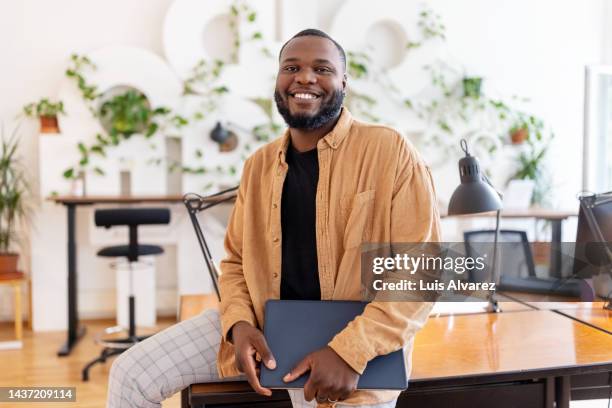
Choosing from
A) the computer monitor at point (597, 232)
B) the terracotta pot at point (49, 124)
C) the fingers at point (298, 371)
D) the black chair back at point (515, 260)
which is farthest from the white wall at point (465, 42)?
the fingers at point (298, 371)

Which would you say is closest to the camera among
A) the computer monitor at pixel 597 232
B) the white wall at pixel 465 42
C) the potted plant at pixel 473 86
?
the computer monitor at pixel 597 232

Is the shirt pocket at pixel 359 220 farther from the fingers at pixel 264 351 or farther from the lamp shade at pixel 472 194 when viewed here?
the lamp shade at pixel 472 194

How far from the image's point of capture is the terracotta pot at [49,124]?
4555 millimetres

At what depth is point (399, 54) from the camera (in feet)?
17.2

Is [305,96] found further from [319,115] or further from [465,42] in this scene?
[465,42]

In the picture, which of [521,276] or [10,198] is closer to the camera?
[521,276]

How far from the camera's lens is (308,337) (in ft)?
4.90

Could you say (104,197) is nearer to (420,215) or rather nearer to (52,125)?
(52,125)

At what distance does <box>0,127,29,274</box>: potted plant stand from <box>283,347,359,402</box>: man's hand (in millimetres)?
3502

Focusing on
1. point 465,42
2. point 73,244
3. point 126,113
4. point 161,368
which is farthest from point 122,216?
point 465,42

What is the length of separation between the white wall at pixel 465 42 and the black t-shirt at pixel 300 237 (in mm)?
3423

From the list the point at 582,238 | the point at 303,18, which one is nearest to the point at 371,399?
the point at 582,238

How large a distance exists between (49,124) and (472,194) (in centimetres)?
348

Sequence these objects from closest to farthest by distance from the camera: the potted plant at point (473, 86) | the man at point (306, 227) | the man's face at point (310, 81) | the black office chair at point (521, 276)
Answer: the man at point (306, 227), the man's face at point (310, 81), the black office chair at point (521, 276), the potted plant at point (473, 86)
